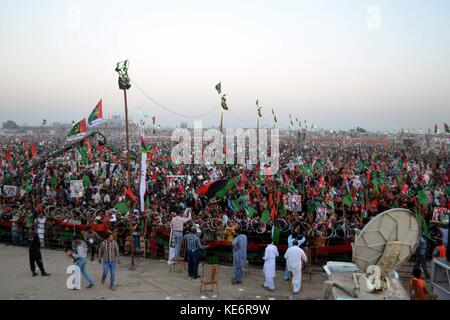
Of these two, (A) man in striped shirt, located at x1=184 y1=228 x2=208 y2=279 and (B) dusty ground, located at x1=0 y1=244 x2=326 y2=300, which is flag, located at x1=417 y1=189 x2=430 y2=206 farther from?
(A) man in striped shirt, located at x1=184 y1=228 x2=208 y2=279

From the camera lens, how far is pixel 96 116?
13.2 meters

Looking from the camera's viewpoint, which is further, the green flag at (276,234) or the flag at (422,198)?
the flag at (422,198)

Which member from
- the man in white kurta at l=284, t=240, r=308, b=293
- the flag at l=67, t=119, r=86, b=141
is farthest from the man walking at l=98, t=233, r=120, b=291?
the flag at l=67, t=119, r=86, b=141

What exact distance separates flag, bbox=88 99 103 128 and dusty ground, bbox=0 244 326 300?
4.84 meters

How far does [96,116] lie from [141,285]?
6803 mm

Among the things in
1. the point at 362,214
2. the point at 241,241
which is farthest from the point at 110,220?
the point at 362,214

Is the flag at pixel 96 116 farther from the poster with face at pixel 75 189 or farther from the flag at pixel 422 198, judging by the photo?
the flag at pixel 422 198

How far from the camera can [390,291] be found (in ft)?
18.5

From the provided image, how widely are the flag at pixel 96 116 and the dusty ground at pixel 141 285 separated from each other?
484cm

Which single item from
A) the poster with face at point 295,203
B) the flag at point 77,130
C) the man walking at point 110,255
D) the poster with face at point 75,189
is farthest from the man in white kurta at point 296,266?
the flag at point 77,130

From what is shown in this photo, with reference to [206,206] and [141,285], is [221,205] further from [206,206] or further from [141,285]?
[141,285]

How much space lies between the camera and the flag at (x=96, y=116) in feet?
42.7

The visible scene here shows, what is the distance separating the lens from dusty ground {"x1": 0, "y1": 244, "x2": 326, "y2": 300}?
8359 millimetres
